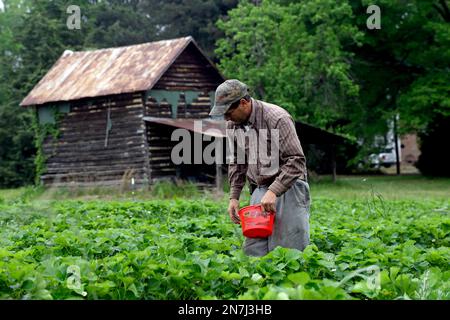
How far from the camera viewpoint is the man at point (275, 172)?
5703 mm

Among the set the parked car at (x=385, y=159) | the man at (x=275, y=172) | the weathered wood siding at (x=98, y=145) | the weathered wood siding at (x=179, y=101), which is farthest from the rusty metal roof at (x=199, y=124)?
the parked car at (x=385, y=159)

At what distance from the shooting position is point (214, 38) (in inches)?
1722

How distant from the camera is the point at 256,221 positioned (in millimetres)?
5781

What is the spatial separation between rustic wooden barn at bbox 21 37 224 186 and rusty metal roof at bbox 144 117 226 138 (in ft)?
2.30

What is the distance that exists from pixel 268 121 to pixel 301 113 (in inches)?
1069

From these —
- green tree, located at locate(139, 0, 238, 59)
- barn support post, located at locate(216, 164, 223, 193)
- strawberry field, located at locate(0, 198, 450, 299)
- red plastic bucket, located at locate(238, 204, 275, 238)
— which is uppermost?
green tree, located at locate(139, 0, 238, 59)

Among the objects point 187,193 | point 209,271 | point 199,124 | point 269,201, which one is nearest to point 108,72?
point 199,124

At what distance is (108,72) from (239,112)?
71.5 feet

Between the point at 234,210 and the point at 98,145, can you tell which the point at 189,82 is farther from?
the point at 234,210

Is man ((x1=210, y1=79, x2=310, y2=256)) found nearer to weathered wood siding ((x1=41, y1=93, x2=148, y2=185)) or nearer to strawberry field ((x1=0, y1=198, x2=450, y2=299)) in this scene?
strawberry field ((x1=0, y1=198, x2=450, y2=299))

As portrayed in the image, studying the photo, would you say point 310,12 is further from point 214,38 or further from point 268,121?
point 268,121

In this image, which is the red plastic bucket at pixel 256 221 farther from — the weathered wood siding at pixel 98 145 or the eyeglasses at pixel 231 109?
the weathered wood siding at pixel 98 145

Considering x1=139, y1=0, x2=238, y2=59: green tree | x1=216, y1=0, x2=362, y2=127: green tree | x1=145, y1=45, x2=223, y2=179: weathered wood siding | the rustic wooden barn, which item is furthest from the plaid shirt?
x1=139, y1=0, x2=238, y2=59: green tree

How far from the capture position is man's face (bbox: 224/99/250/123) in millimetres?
5809
